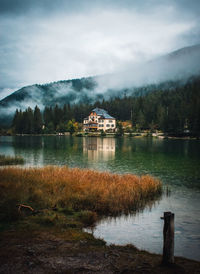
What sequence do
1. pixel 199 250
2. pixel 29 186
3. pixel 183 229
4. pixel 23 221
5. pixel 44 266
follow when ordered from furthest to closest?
pixel 29 186
pixel 183 229
pixel 23 221
pixel 199 250
pixel 44 266

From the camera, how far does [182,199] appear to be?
18969mm

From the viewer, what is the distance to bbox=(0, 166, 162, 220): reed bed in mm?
14992

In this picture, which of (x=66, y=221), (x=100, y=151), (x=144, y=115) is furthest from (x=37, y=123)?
(x=66, y=221)

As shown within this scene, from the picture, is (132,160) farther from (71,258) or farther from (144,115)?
(144,115)

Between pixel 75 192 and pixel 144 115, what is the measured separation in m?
139

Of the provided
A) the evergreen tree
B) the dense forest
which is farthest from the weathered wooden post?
the evergreen tree

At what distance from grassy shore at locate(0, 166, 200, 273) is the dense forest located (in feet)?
289

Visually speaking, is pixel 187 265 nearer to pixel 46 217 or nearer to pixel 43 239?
pixel 43 239

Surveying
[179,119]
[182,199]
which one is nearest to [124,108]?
[179,119]

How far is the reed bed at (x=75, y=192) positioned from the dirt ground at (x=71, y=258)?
11.0 feet

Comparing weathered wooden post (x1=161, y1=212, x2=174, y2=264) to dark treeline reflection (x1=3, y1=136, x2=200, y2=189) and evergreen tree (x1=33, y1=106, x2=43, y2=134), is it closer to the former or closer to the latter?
dark treeline reflection (x1=3, y1=136, x2=200, y2=189)

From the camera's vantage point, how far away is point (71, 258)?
342 inches

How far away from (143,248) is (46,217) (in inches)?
183

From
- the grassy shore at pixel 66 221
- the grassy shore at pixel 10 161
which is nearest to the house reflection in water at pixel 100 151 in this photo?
the grassy shore at pixel 10 161
